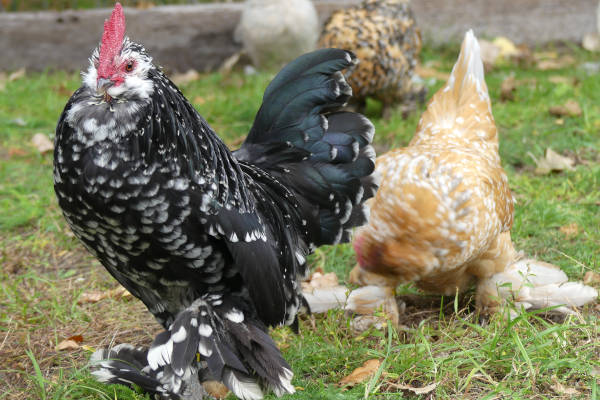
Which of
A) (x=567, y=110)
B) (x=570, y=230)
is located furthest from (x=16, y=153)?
(x=567, y=110)

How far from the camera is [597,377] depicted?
97.9 inches

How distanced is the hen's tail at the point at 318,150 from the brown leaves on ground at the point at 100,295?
1152 millimetres

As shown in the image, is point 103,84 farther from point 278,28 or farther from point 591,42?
point 591,42

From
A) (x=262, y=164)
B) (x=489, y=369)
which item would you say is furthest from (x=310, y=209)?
(x=489, y=369)

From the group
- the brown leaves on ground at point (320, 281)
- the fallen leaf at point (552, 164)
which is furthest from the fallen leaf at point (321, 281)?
the fallen leaf at point (552, 164)

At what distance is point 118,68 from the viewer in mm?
2186

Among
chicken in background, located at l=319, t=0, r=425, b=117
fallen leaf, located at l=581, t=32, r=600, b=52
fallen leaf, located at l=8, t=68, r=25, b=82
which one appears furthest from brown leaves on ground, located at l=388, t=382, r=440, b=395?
fallen leaf, located at l=8, t=68, r=25, b=82

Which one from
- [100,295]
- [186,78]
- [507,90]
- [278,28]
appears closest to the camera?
[100,295]

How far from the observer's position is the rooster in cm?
284

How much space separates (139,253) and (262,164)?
874 mm

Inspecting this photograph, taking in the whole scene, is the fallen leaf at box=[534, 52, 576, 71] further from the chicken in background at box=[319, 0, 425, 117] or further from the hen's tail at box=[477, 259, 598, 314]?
the hen's tail at box=[477, 259, 598, 314]

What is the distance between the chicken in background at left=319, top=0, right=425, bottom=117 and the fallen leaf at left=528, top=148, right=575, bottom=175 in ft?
4.65

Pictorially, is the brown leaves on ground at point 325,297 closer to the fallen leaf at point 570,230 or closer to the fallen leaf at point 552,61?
the fallen leaf at point 570,230

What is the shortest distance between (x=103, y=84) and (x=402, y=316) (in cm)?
192
